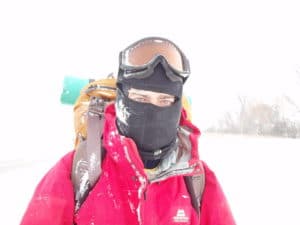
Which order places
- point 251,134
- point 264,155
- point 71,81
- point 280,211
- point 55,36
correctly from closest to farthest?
point 71,81 < point 280,211 < point 264,155 < point 251,134 < point 55,36

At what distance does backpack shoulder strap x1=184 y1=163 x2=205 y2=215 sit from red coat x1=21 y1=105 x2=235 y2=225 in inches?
1.1

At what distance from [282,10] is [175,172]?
32.8 m

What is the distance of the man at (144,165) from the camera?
2.19m

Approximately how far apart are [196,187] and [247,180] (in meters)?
5.73

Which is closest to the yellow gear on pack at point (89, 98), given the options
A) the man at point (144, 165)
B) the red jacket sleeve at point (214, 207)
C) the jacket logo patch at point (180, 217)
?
the man at point (144, 165)

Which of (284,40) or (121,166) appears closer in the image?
(121,166)

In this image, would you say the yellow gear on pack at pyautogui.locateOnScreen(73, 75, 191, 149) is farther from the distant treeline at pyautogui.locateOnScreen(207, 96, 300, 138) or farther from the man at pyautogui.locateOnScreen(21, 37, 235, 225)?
the distant treeline at pyautogui.locateOnScreen(207, 96, 300, 138)

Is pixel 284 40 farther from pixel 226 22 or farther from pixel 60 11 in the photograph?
pixel 60 11

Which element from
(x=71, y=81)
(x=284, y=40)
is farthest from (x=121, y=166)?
(x=284, y=40)

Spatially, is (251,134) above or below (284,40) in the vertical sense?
below

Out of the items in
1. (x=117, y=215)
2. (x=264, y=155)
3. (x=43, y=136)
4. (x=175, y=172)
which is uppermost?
(x=175, y=172)

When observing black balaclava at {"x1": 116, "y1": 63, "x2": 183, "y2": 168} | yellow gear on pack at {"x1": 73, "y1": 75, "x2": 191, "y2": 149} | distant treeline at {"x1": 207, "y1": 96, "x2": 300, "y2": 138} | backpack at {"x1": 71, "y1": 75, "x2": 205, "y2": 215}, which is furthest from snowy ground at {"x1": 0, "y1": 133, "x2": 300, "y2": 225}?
distant treeline at {"x1": 207, "y1": 96, "x2": 300, "y2": 138}

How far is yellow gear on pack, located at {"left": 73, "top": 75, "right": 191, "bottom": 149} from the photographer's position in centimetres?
288

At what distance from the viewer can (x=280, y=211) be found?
633 centimetres
